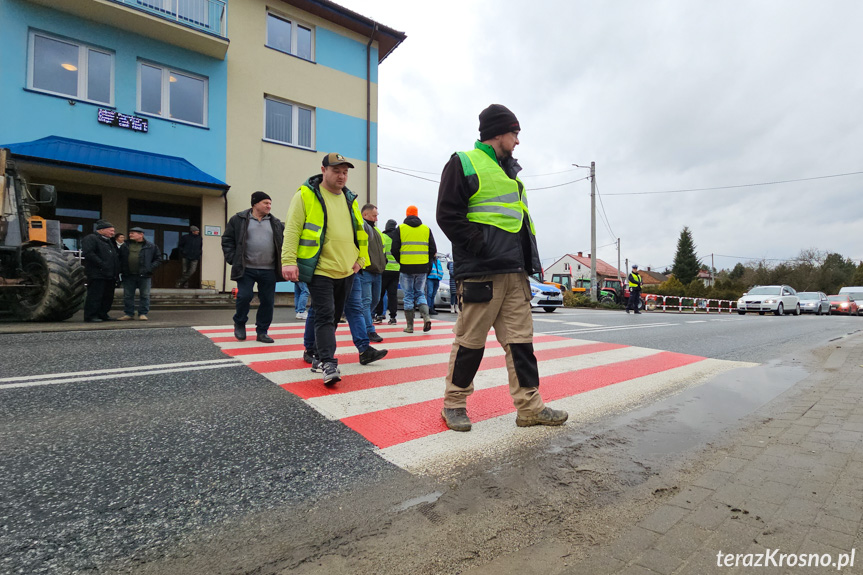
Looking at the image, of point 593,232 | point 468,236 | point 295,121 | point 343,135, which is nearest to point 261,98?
point 295,121

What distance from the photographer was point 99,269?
7.16 metres

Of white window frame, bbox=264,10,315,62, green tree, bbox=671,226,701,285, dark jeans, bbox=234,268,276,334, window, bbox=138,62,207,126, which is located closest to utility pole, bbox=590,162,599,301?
white window frame, bbox=264,10,315,62

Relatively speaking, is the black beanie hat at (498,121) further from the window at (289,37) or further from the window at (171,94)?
the window at (289,37)

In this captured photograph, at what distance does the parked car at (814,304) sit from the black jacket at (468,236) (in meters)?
28.3

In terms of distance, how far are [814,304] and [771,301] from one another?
466cm

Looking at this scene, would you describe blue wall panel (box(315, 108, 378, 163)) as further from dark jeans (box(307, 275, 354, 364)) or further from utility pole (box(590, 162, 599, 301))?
utility pole (box(590, 162, 599, 301))

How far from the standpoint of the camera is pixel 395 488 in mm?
1897

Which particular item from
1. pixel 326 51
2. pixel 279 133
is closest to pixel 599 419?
pixel 279 133

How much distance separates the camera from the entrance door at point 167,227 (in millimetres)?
13445

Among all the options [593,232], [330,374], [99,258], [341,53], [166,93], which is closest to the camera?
[330,374]

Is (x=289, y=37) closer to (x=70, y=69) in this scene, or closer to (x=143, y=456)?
(x=70, y=69)

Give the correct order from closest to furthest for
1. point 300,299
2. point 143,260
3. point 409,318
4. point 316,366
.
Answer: point 316,366 < point 409,318 < point 143,260 < point 300,299

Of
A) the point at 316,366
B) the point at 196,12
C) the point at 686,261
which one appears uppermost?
the point at 196,12

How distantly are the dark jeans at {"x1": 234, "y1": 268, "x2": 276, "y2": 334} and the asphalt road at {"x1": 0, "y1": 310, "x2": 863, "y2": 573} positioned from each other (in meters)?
1.46
